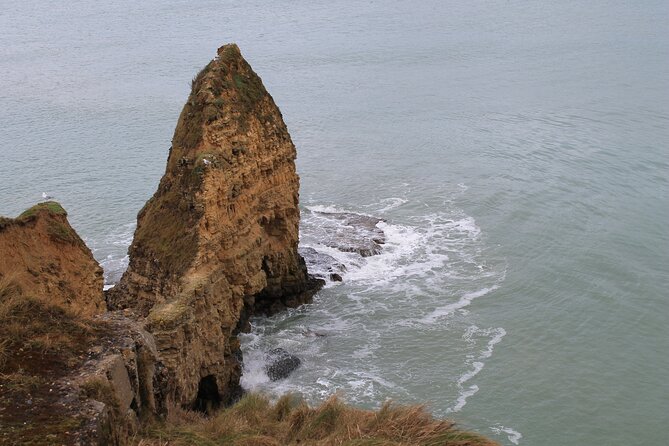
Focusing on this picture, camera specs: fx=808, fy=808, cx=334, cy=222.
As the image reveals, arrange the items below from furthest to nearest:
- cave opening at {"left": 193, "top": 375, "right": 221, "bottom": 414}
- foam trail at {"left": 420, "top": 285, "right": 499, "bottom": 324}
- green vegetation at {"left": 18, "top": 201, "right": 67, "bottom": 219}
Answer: foam trail at {"left": 420, "top": 285, "right": 499, "bottom": 324}
cave opening at {"left": 193, "top": 375, "right": 221, "bottom": 414}
green vegetation at {"left": 18, "top": 201, "right": 67, "bottom": 219}

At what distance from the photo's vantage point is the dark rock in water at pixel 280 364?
22.2m

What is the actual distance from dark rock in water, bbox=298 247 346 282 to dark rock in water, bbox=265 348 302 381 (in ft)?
19.7

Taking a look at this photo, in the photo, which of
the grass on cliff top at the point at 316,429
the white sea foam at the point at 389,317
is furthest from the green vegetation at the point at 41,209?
the white sea foam at the point at 389,317

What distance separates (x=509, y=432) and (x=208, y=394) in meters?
7.49

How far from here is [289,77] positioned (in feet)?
192

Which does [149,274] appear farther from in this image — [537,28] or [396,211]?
[537,28]

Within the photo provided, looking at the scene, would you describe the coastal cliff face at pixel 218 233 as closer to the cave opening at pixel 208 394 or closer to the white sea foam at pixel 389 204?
the cave opening at pixel 208 394

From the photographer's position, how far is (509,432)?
65.5 ft

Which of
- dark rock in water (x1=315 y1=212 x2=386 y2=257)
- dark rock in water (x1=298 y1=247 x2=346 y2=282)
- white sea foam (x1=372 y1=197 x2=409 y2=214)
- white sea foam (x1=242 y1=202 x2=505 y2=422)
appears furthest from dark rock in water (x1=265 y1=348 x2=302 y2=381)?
white sea foam (x1=372 y1=197 x2=409 y2=214)

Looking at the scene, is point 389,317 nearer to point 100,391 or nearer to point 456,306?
point 456,306

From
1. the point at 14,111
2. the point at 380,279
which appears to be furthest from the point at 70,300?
the point at 14,111

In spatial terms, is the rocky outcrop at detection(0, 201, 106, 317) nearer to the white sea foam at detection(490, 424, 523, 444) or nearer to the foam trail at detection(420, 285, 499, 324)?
the white sea foam at detection(490, 424, 523, 444)

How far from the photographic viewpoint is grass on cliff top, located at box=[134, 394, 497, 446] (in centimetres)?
1168

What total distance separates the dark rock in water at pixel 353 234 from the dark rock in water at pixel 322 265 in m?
1.30
